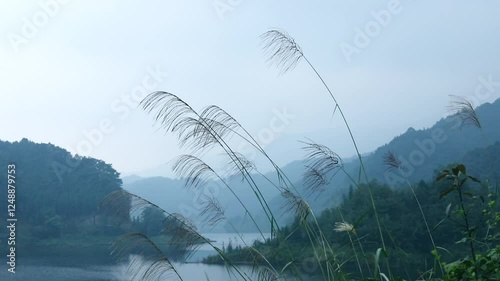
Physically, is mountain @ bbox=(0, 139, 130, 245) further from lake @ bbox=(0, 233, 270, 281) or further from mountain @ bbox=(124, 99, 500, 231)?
lake @ bbox=(0, 233, 270, 281)

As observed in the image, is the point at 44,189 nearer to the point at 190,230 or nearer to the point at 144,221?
the point at 144,221

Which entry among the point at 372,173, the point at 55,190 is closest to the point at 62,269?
the point at 372,173

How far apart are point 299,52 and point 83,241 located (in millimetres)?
15601

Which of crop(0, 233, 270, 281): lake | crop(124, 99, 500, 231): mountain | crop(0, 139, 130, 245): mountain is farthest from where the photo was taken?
crop(0, 139, 130, 245): mountain

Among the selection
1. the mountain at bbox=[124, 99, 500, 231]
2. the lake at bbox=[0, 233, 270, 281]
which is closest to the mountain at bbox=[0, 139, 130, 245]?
the mountain at bbox=[124, 99, 500, 231]

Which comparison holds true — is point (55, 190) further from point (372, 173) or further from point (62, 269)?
point (372, 173)

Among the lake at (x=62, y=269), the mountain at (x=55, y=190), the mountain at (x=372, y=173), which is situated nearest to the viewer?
the mountain at (x=372, y=173)

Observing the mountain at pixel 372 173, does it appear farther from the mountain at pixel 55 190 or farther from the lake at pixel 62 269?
the lake at pixel 62 269

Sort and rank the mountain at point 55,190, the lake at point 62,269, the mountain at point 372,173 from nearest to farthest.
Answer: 1. the mountain at point 372,173
2. the lake at point 62,269
3. the mountain at point 55,190

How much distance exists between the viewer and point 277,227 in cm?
225


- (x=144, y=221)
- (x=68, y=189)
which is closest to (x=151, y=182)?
(x=68, y=189)

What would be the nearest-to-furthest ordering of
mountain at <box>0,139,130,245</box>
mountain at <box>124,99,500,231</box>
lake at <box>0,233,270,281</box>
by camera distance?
mountain at <box>124,99,500,231</box>
lake at <box>0,233,270,281</box>
mountain at <box>0,139,130,245</box>

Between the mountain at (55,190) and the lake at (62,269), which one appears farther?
the mountain at (55,190)

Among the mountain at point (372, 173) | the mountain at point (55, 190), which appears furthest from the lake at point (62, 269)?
the mountain at point (55, 190)
